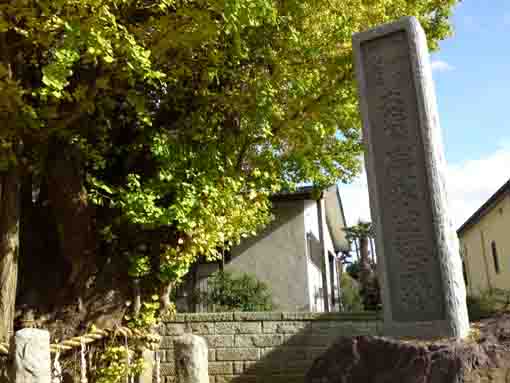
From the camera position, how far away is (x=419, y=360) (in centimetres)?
475

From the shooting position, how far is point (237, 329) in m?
9.07

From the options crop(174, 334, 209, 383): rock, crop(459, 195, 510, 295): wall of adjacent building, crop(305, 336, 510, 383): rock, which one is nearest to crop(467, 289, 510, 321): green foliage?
crop(305, 336, 510, 383): rock

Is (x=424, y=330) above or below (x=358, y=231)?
below

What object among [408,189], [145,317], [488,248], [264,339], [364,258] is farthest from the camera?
[364,258]

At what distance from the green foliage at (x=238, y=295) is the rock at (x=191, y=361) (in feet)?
25.8

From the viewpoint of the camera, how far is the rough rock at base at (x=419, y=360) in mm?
4480

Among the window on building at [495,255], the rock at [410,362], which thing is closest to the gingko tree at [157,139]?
the rock at [410,362]

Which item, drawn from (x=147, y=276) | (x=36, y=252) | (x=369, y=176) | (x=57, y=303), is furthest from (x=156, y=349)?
(x=369, y=176)

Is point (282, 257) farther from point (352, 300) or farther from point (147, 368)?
point (147, 368)

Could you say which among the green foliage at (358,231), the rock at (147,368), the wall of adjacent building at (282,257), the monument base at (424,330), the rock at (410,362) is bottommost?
the rock at (147,368)

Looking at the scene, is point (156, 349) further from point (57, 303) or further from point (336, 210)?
point (336, 210)

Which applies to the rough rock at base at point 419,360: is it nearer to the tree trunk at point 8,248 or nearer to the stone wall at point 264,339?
the stone wall at point 264,339

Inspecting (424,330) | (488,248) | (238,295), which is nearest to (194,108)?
(424,330)

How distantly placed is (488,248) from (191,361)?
20.6 metres
